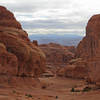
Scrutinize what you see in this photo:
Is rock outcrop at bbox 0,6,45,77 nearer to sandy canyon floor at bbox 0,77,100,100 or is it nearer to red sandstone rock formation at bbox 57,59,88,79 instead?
sandy canyon floor at bbox 0,77,100,100

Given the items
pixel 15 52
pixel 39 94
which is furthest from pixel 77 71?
pixel 39 94

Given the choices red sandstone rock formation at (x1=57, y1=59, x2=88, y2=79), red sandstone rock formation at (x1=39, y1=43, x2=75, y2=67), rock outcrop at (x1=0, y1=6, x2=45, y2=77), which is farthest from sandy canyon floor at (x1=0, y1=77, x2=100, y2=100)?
red sandstone rock formation at (x1=39, y1=43, x2=75, y2=67)

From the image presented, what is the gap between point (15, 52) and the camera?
71.6 ft

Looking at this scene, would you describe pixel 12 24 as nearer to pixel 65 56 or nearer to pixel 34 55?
pixel 34 55

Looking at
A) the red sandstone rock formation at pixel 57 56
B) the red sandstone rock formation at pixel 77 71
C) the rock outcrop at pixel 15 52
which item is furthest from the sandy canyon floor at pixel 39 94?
the red sandstone rock formation at pixel 57 56

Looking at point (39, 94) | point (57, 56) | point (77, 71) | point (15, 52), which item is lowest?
point (77, 71)

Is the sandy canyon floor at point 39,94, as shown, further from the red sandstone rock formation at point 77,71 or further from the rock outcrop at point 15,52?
the red sandstone rock formation at point 77,71

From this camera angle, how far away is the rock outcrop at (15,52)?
2075 cm

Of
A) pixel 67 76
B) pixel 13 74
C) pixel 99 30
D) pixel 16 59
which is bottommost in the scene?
pixel 67 76

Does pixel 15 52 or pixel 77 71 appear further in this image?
pixel 77 71

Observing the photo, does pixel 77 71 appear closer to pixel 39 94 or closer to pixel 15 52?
pixel 15 52

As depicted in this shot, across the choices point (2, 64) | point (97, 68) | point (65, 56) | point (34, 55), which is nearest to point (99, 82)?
point (97, 68)

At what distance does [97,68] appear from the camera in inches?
826

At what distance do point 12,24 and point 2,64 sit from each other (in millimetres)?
5642
